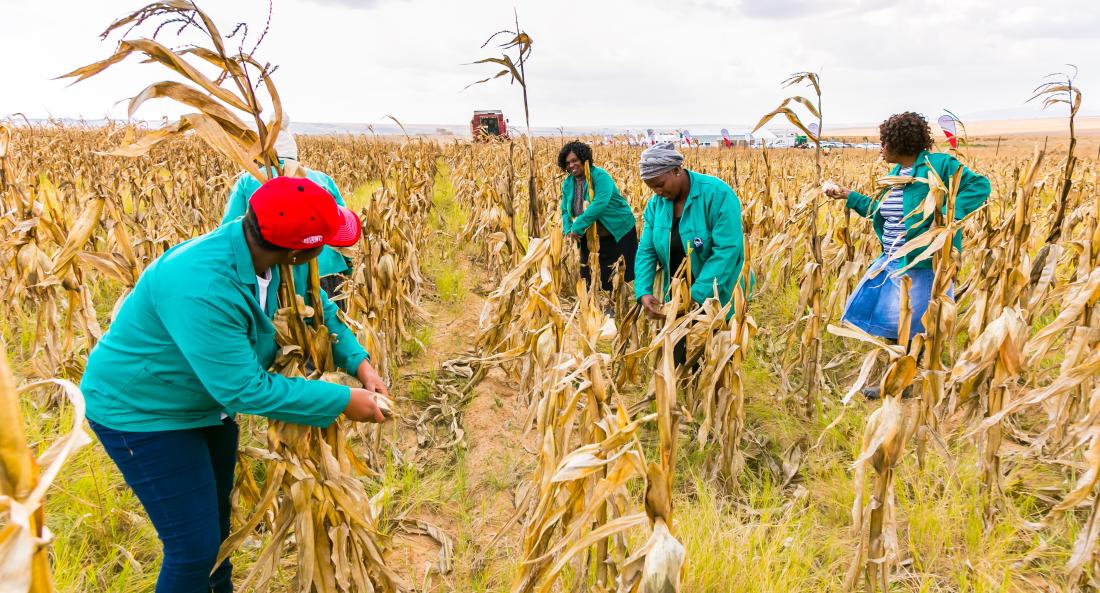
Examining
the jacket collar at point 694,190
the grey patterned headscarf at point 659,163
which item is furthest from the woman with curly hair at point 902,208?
the grey patterned headscarf at point 659,163

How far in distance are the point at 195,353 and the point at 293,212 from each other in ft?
1.48

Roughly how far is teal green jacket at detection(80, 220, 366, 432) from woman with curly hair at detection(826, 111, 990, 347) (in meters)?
2.78

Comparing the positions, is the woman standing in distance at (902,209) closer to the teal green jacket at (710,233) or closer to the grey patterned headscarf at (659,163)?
the teal green jacket at (710,233)

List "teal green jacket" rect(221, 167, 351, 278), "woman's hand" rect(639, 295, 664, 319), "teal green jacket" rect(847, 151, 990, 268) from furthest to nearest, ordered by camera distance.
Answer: "woman's hand" rect(639, 295, 664, 319)
"teal green jacket" rect(847, 151, 990, 268)
"teal green jacket" rect(221, 167, 351, 278)

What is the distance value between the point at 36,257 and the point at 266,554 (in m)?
2.32

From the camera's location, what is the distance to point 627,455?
1295mm

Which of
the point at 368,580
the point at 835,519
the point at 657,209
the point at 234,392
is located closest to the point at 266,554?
the point at 368,580

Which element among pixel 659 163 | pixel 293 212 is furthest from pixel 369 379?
pixel 659 163

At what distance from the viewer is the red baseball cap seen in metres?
1.55

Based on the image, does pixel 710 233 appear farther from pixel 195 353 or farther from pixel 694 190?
pixel 195 353

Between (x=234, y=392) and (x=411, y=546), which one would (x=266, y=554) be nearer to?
(x=234, y=392)

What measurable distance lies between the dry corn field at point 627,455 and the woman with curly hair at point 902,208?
23 cm

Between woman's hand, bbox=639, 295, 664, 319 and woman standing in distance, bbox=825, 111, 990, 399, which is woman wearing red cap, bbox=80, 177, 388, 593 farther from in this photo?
woman standing in distance, bbox=825, 111, 990, 399

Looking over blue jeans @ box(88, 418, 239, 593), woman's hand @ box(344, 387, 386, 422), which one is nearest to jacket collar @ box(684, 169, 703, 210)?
woman's hand @ box(344, 387, 386, 422)
